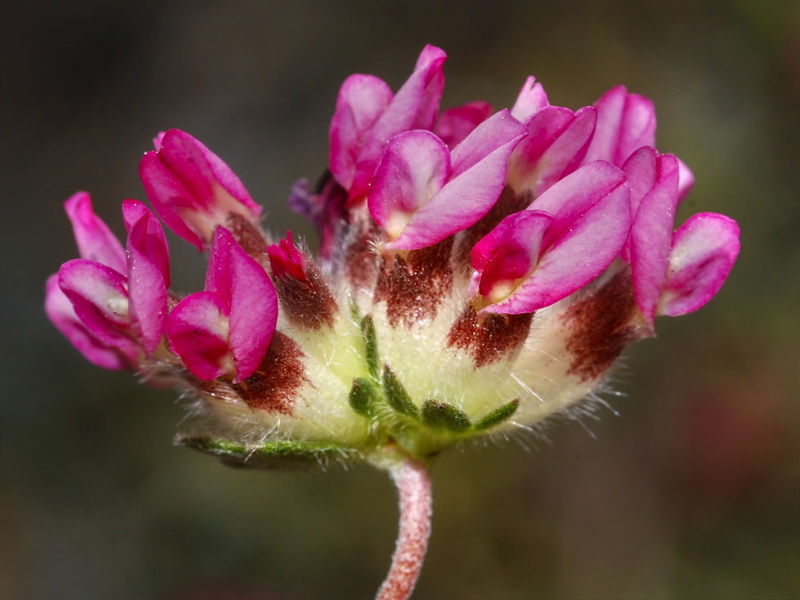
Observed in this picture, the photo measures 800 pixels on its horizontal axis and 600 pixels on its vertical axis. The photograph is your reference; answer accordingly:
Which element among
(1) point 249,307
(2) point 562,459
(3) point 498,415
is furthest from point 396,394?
(2) point 562,459

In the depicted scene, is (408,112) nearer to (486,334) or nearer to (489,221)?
(489,221)

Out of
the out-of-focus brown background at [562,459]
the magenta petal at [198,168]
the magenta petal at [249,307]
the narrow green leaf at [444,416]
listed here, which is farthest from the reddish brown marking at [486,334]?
the out-of-focus brown background at [562,459]

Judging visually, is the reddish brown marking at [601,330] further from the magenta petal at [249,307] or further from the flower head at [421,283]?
the magenta petal at [249,307]

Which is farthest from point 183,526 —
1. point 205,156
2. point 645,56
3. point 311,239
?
point 645,56

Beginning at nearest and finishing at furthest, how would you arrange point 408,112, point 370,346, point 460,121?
point 370,346 < point 408,112 < point 460,121

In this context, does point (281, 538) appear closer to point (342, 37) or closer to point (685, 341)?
point (685, 341)

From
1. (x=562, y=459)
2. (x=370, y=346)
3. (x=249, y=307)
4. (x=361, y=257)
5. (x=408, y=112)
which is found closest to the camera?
(x=249, y=307)

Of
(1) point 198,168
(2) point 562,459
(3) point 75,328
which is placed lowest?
(2) point 562,459
